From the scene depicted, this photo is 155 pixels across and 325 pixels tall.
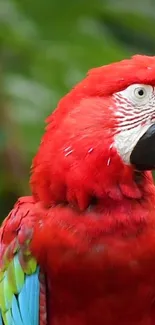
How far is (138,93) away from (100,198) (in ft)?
0.63

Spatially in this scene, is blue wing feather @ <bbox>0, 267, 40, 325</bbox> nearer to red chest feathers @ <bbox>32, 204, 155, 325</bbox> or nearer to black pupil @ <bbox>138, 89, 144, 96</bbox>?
red chest feathers @ <bbox>32, 204, 155, 325</bbox>

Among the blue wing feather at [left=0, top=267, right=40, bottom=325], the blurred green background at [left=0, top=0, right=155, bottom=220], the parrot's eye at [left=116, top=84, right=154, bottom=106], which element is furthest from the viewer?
the blurred green background at [left=0, top=0, right=155, bottom=220]

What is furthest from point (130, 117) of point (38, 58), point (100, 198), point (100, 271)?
point (38, 58)

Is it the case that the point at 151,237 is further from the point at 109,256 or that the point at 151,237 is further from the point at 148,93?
the point at 148,93

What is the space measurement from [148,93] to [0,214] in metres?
0.86

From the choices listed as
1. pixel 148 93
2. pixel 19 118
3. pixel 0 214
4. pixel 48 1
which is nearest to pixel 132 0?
pixel 48 1

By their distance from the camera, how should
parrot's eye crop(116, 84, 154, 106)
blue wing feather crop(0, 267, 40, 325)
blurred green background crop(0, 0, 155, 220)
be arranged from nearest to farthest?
parrot's eye crop(116, 84, 154, 106) → blue wing feather crop(0, 267, 40, 325) → blurred green background crop(0, 0, 155, 220)

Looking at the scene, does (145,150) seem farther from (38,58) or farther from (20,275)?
(38,58)

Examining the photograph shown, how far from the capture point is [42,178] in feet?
5.20

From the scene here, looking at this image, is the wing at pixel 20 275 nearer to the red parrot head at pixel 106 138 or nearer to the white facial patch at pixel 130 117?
the red parrot head at pixel 106 138

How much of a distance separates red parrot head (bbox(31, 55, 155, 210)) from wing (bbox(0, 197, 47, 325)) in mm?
112

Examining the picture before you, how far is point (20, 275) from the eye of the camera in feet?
5.40

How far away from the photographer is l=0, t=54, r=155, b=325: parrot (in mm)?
1528

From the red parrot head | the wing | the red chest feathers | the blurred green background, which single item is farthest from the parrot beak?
the blurred green background
